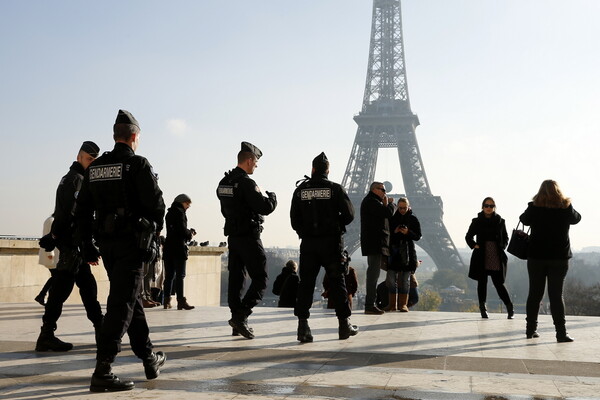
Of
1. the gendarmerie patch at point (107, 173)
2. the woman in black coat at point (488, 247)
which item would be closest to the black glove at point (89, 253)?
the gendarmerie patch at point (107, 173)

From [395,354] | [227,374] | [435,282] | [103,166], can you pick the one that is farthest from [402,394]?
[435,282]

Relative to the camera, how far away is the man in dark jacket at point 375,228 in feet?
30.9

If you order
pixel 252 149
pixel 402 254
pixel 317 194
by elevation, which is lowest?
pixel 402 254

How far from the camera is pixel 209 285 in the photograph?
17.2 meters

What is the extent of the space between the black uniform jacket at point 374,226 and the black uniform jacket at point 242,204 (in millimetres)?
3004

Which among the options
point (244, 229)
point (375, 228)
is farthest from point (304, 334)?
point (375, 228)

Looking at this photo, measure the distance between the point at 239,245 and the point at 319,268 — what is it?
0.84 m

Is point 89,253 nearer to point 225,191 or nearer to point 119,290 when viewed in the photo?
A: point 119,290

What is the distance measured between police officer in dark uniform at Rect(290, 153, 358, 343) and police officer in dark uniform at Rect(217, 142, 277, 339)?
0.38 m

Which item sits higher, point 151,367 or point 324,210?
point 324,210

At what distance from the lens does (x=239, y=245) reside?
667 centimetres

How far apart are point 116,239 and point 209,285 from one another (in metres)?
13.0

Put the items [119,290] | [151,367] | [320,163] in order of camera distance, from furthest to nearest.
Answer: [320,163], [151,367], [119,290]

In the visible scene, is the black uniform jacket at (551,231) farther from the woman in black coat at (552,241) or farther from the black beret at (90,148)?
the black beret at (90,148)
